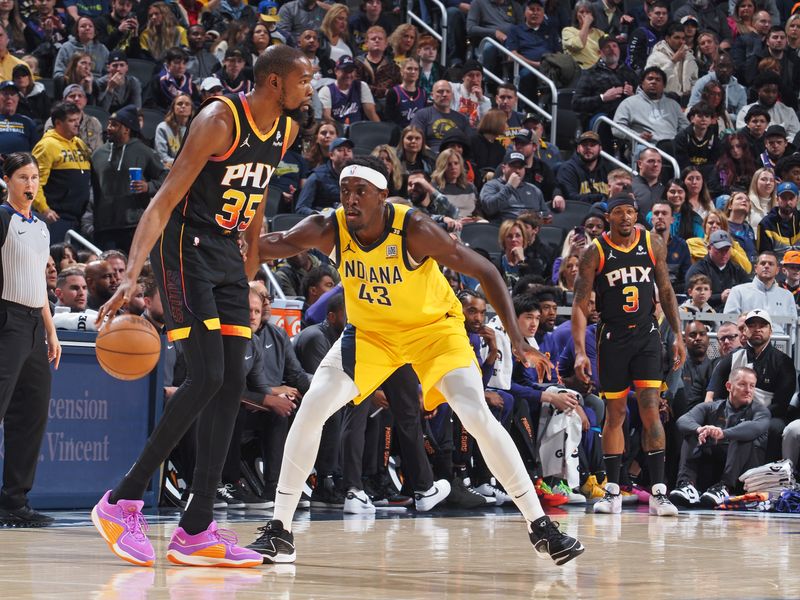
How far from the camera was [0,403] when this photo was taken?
7363 mm

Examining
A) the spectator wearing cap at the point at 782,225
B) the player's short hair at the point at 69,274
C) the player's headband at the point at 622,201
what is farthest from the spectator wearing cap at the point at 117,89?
the spectator wearing cap at the point at 782,225

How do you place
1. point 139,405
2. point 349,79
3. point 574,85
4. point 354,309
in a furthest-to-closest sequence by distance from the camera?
point 574,85 → point 349,79 → point 139,405 → point 354,309

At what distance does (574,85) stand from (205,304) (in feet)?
45.6

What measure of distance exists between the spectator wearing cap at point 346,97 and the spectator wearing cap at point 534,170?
1.83 m

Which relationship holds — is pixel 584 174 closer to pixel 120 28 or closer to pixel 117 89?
pixel 117 89

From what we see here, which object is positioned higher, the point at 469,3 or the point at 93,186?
the point at 469,3

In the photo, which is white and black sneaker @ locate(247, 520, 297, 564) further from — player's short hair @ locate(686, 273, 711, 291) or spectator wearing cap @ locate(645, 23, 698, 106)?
spectator wearing cap @ locate(645, 23, 698, 106)

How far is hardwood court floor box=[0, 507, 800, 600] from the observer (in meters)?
4.91

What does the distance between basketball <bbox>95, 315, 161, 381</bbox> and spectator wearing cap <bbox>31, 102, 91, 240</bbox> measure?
5.86 meters

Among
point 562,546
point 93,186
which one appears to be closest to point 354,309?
point 562,546

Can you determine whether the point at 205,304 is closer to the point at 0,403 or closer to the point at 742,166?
the point at 0,403

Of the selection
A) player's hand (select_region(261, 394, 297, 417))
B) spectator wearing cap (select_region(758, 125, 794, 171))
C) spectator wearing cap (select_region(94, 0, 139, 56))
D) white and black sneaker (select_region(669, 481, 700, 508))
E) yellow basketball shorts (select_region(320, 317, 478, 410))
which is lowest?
white and black sneaker (select_region(669, 481, 700, 508))

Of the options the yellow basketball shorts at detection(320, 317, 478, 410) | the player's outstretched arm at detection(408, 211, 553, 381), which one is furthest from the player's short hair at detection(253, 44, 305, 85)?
the yellow basketball shorts at detection(320, 317, 478, 410)

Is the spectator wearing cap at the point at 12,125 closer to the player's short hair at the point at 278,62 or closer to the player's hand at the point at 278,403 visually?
the player's hand at the point at 278,403
